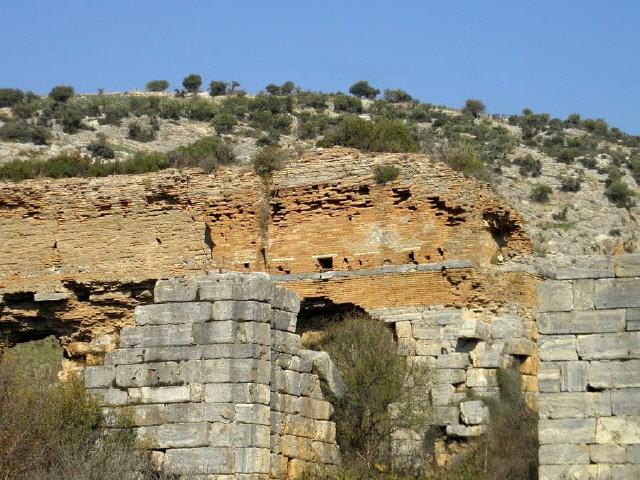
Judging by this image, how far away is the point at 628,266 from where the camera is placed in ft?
41.7

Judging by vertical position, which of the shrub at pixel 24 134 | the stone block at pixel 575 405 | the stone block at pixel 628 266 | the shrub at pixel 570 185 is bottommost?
the stone block at pixel 575 405

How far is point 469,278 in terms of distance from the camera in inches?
900

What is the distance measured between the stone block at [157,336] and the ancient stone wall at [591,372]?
3.59 m

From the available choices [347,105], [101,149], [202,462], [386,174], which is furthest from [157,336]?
[347,105]

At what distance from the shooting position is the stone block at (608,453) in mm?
12305

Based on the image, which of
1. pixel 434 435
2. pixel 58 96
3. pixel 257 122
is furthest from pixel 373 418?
pixel 58 96

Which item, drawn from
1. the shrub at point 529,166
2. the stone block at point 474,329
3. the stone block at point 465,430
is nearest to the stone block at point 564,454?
the stone block at point 465,430

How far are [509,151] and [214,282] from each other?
108 feet

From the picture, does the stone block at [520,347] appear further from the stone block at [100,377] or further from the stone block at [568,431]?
the stone block at [568,431]

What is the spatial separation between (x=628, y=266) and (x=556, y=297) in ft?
2.24

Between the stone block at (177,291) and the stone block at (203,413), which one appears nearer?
the stone block at (203,413)

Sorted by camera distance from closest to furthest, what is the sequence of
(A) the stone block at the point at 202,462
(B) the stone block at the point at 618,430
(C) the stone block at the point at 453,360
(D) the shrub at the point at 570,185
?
1. (B) the stone block at the point at 618,430
2. (A) the stone block at the point at 202,462
3. (C) the stone block at the point at 453,360
4. (D) the shrub at the point at 570,185

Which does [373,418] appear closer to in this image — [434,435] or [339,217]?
[434,435]

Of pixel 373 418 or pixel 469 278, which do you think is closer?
pixel 373 418
